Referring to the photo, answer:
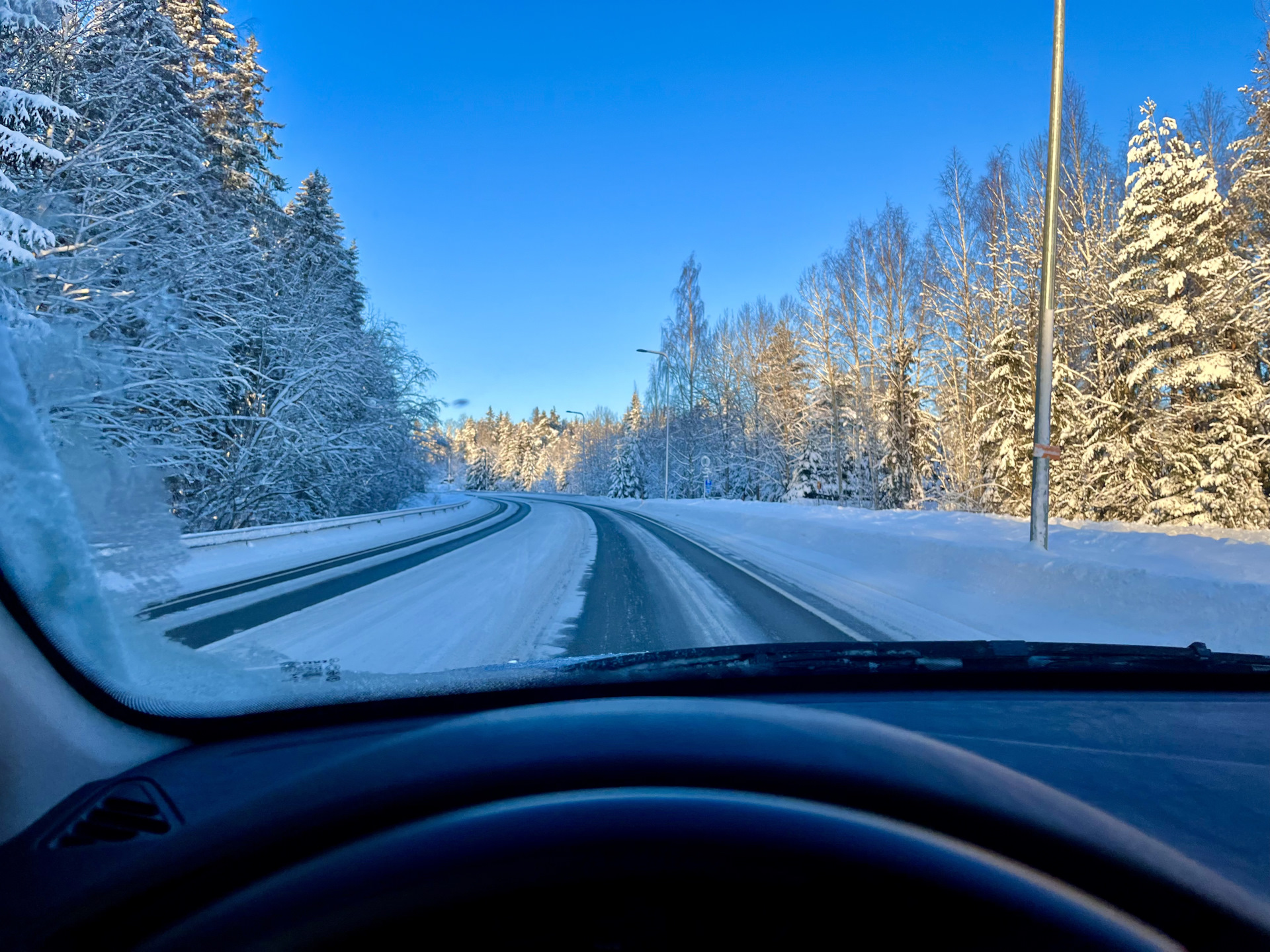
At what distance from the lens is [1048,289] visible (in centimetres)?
952

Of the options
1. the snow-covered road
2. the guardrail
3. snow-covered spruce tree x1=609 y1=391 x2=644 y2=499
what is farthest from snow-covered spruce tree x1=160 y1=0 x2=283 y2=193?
snow-covered spruce tree x1=609 y1=391 x2=644 y2=499

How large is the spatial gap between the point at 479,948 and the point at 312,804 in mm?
361

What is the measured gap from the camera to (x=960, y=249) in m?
23.9

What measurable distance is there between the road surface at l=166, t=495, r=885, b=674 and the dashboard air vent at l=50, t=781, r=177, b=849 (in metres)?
1.07

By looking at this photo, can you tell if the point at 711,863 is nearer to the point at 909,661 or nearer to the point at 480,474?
the point at 909,661

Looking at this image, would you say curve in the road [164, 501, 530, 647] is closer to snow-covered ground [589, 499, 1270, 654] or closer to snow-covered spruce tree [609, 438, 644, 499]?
snow-covered ground [589, 499, 1270, 654]

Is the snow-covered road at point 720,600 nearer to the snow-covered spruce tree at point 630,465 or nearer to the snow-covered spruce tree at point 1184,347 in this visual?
the snow-covered spruce tree at point 1184,347

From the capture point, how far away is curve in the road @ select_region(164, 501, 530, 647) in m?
5.31

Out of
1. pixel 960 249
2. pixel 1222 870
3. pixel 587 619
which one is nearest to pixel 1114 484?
pixel 960 249

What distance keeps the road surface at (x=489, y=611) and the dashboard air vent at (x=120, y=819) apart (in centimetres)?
107

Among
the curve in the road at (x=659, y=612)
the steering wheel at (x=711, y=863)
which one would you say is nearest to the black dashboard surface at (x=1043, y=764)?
the steering wheel at (x=711, y=863)

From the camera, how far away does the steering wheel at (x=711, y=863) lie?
902 mm

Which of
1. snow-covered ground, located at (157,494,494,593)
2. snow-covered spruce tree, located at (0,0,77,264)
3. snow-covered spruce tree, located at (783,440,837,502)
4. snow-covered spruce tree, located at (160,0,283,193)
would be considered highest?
snow-covered spruce tree, located at (160,0,283,193)

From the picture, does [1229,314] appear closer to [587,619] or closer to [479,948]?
[587,619]
